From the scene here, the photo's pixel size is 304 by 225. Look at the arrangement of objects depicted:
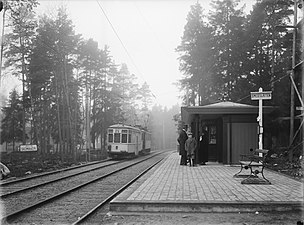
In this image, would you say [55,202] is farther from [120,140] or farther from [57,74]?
[57,74]

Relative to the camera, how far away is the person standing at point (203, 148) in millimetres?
16531

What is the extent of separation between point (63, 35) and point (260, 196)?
907 inches

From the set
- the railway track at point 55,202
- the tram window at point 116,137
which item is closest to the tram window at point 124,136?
the tram window at point 116,137

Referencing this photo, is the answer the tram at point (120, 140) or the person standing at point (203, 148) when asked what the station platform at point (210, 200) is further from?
the tram at point (120, 140)

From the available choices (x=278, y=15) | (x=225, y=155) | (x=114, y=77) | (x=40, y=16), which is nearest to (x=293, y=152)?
(x=225, y=155)

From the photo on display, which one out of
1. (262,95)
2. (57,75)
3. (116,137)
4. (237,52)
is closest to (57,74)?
(57,75)

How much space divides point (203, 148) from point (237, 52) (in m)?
11.1

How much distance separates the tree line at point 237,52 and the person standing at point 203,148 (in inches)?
164

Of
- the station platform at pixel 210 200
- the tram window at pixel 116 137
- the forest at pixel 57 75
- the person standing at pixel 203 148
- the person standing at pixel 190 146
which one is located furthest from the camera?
the tram window at pixel 116 137

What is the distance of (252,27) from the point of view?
2347 cm

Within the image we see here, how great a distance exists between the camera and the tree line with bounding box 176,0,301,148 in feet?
67.2

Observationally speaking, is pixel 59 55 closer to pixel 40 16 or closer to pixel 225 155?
pixel 40 16

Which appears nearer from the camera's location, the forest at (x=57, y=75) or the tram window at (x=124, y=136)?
the forest at (x=57, y=75)

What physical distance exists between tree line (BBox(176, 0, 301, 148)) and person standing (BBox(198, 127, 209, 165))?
4.16 m
